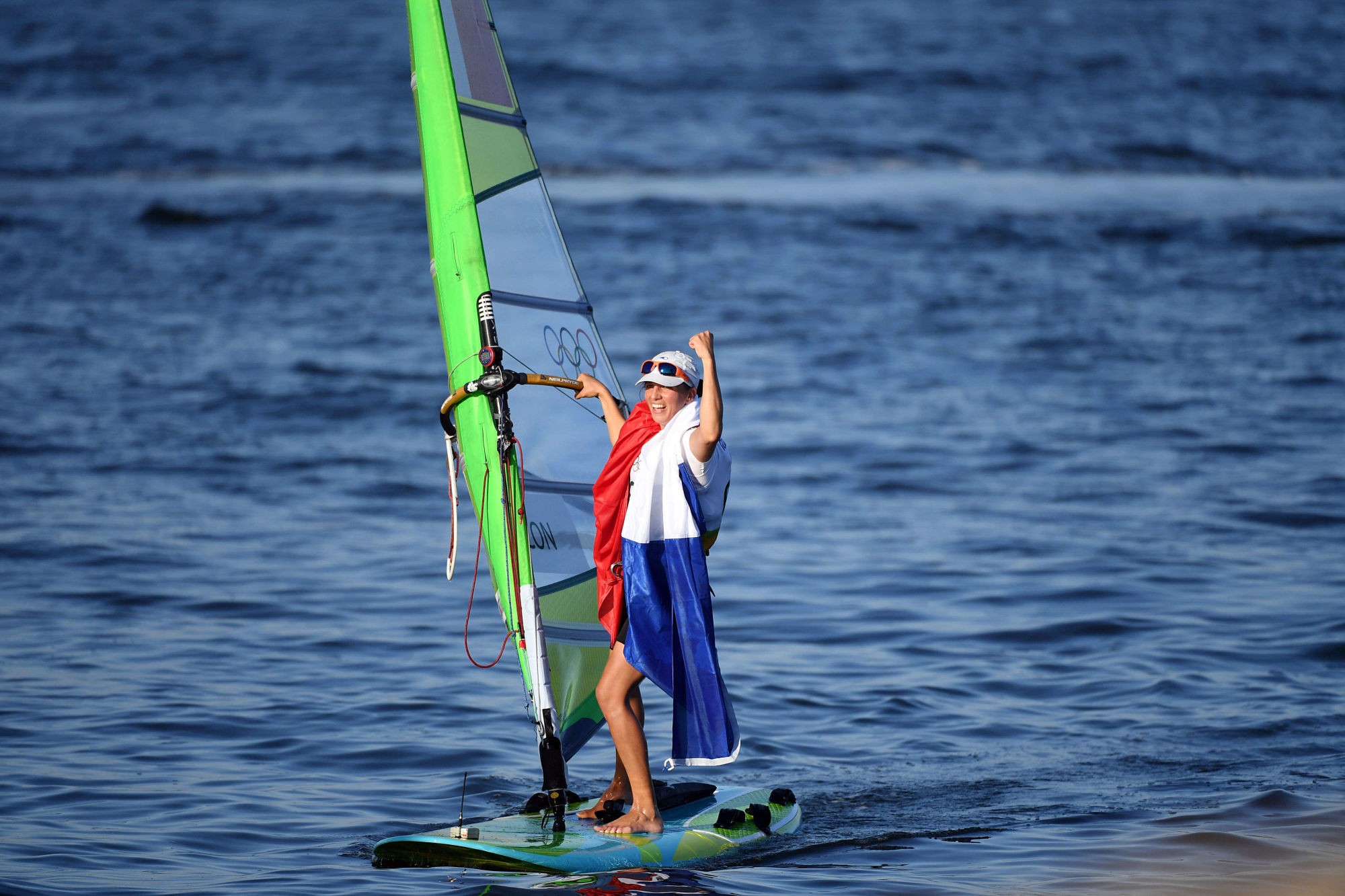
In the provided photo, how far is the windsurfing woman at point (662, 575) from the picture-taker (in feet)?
17.9

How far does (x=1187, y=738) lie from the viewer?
7.64 m

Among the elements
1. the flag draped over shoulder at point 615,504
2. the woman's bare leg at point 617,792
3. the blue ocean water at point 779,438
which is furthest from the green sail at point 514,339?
the blue ocean water at point 779,438

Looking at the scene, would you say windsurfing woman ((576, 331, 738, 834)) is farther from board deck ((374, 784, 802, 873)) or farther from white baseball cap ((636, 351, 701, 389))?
board deck ((374, 784, 802, 873))

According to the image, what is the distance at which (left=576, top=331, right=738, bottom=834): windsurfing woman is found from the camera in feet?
17.9

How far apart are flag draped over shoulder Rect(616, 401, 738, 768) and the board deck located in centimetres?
37

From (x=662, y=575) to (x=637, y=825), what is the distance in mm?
982

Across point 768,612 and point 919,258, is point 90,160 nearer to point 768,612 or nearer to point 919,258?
point 919,258

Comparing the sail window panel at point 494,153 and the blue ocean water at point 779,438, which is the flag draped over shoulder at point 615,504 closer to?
the blue ocean water at point 779,438

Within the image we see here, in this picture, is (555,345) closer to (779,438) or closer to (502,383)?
(502,383)

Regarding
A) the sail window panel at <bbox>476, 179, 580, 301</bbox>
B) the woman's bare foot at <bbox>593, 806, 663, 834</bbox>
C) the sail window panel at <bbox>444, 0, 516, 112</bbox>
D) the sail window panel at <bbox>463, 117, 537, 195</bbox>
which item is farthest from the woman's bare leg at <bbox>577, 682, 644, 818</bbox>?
the sail window panel at <bbox>444, 0, 516, 112</bbox>

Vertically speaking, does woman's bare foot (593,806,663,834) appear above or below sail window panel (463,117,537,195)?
below

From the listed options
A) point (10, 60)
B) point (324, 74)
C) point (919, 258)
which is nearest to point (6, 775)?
point (919, 258)

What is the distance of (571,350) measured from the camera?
6.62 meters

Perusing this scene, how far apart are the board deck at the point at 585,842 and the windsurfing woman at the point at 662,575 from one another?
0.12 m
